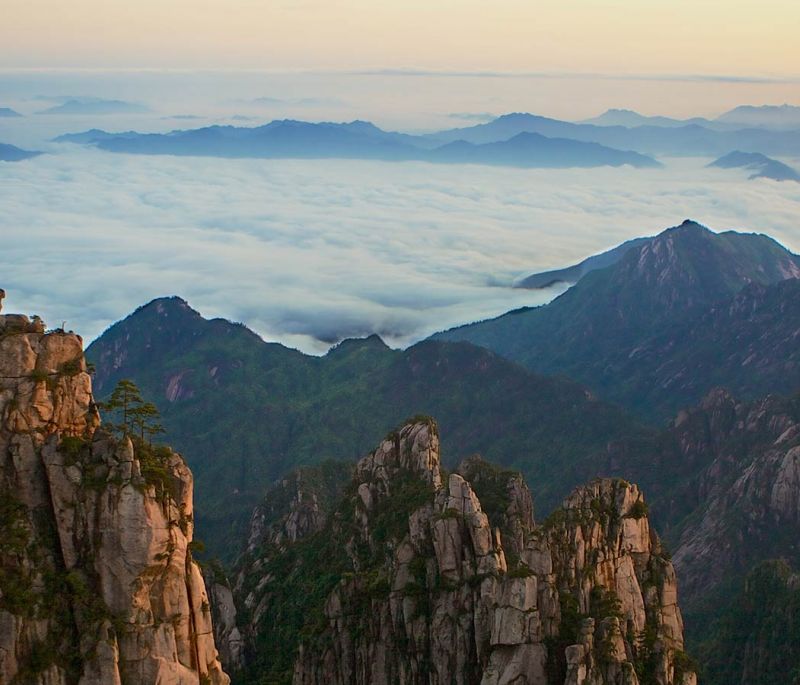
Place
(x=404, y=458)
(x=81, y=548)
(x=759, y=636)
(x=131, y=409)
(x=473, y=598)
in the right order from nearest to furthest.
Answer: (x=81, y=548) → (x=131, y=409) → (x=473, y=598) → (x=404, y=458) → (x=759, y=636)

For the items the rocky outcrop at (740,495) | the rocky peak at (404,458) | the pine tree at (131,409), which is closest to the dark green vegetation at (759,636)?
the rocky outcrop at (740,495)

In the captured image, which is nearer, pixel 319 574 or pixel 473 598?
pixel 473 598

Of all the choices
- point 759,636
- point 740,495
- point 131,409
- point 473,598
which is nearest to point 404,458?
point 473,598

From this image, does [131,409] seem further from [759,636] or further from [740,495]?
[740,495]

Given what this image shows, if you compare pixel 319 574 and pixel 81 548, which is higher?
pixel 81 548

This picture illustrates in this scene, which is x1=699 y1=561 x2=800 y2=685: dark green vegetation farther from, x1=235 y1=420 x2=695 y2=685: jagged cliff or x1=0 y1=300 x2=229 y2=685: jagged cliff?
x1=0 y1=300 x2=229 y2=685: jagged cliff

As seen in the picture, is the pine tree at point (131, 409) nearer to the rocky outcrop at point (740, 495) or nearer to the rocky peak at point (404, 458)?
the rocky peak at point (404, 458)

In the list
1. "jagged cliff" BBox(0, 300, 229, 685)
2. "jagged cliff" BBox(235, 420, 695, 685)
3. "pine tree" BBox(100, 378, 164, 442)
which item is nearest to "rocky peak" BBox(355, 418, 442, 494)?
"jagged cliff" BBox(235, 420, 695, 685)
